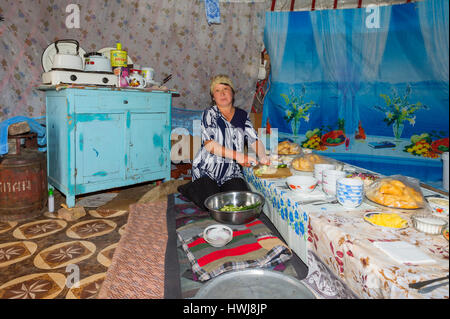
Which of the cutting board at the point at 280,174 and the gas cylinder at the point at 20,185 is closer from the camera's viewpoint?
the cutting board at the point at 280,174

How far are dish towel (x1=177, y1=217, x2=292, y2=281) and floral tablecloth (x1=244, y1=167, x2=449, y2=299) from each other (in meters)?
0.20

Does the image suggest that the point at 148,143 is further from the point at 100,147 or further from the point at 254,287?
the point at 254,287

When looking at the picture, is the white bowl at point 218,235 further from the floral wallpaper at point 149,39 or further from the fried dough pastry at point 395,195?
the floral wallpaper at point 149,39

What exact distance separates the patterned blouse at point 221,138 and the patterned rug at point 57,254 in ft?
3.07

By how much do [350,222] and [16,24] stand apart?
137 inches

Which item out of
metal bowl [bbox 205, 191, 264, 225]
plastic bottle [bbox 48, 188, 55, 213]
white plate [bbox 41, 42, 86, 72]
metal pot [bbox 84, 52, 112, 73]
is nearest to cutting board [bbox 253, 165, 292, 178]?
metal bowl [bbox 205, 191, 264, 225]

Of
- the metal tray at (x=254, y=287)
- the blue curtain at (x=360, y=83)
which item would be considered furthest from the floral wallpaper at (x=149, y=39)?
the metal tray at (x=254, y=287)

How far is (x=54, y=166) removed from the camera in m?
3.04

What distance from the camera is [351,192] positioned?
116 centimetres

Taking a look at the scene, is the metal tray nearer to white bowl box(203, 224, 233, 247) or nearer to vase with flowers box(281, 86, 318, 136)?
white bowl box(203, 224, 233, 247)

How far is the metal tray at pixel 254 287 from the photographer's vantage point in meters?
0.88

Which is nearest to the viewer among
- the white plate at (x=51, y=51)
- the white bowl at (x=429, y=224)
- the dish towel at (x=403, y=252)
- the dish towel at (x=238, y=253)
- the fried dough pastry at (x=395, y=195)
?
the dish towel at (x=403, y=252)
